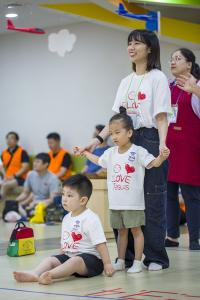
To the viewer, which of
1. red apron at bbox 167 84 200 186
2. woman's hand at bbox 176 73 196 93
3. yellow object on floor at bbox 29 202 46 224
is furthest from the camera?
yellow object on floor at bbox 29 202 46 224

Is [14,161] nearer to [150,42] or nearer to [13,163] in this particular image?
[13,163]

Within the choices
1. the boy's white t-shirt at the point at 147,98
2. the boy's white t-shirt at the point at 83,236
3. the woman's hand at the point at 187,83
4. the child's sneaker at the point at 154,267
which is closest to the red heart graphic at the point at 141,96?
the boy's white t-shirt at the point at 147,98

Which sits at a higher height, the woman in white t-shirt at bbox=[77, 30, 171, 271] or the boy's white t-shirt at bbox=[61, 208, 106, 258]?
the woman in white t-shirt at bbox=[77, 30, 171, 271]

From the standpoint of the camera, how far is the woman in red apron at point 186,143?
5.98 m

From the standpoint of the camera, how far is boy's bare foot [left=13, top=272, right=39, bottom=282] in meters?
4.24

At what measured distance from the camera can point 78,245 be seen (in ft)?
14.8

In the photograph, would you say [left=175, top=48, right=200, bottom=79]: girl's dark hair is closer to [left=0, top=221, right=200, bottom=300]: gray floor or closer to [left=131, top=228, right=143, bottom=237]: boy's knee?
[left=0, top=221, right=200, bottom=300]: gray floor

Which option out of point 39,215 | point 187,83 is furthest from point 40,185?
point 187,83

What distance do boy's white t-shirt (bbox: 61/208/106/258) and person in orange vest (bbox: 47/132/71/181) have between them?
7.24 meters

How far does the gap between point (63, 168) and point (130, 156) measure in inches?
284

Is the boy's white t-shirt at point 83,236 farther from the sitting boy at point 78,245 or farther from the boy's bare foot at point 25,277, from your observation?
the boy's bare foot at point 25,277

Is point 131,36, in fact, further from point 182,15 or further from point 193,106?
point 182,15

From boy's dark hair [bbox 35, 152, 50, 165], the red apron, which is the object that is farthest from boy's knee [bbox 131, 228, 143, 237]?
boy's dark hair [bbox 35, 152, 50, 165]

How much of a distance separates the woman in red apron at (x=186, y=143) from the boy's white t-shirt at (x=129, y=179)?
4.48 ft
